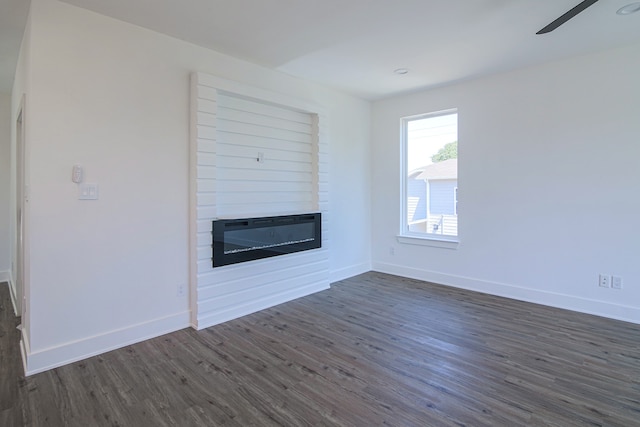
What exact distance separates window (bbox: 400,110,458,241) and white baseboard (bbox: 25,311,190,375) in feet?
11.3

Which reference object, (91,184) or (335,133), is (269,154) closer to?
(335,133)

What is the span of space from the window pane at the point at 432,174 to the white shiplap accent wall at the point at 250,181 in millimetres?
1477

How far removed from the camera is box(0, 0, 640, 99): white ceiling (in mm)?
2527

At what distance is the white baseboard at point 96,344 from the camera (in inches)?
95.4

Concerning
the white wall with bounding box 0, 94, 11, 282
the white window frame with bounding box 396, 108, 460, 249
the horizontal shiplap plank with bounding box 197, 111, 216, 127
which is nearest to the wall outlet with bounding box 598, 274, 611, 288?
the white window frame with bounding box 396, 108, 460, 249

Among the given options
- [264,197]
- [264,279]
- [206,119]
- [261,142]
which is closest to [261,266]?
[264,279]

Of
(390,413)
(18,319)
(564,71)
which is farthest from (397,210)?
(18,319)

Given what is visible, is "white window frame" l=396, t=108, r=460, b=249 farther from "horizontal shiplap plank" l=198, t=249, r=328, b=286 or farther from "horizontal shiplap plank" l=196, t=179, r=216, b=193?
"horizontal shiplap plank" l=196, t=179, r=216, b=193

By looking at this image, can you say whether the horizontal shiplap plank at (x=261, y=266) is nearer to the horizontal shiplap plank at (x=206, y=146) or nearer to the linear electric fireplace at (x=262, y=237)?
the linear electric fireplace at (x=262, y=237)

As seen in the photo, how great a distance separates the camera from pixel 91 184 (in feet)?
8.70

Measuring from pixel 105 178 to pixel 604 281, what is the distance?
4.89 meters

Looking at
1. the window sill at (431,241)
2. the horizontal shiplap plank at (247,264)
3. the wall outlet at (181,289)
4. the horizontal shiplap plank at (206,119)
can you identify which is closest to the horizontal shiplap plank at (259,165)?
the horizontal shiplap plank at (206,119)

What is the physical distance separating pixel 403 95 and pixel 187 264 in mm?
3791

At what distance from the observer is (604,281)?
3.45 m
